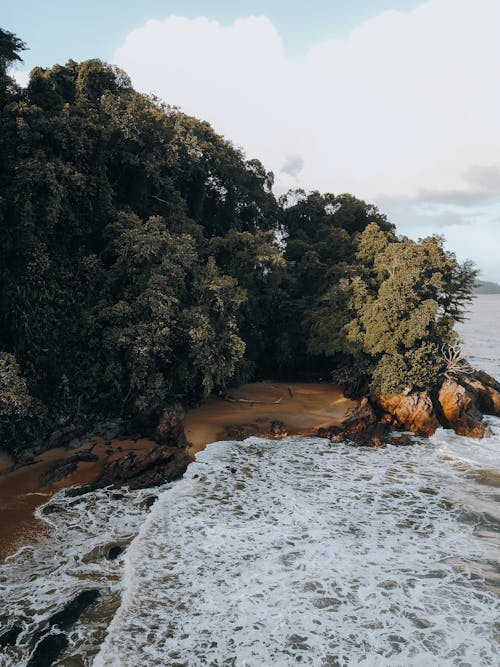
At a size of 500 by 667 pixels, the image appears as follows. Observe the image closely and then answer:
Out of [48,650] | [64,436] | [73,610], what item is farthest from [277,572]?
[64,436]

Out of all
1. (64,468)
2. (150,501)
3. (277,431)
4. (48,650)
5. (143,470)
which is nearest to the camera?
(48,650)

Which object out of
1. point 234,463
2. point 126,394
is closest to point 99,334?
point 126,394

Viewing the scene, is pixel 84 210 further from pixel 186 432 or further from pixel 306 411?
pixel 306 411

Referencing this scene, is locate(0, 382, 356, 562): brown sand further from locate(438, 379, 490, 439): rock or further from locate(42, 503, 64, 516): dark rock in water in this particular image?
locate(438, 379, 490, 439): rock

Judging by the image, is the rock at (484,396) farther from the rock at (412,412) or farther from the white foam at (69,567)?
the white foam at (69,567)

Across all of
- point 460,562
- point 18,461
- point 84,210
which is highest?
point 84,210

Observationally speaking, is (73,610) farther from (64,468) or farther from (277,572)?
(64,468)
